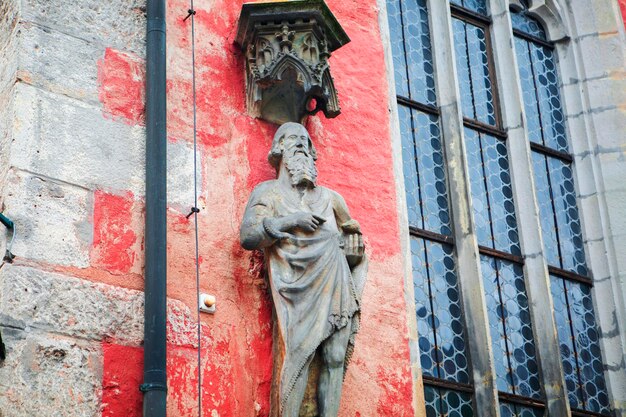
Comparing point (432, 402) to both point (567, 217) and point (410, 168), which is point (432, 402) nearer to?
point (410, 168)

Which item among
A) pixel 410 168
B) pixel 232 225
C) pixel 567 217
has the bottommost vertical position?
pixel 232 225

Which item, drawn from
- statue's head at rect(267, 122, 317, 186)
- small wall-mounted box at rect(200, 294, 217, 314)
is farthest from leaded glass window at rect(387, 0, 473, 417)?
small wall-mounted box at rect(200, 294, 217, 314)

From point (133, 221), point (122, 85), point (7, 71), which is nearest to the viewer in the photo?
point (133, 221)

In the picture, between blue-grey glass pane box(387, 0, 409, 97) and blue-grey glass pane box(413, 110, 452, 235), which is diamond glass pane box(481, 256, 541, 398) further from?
blue-grey glass pane box(387, 0, 409, 97)

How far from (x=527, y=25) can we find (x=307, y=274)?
4270 mm

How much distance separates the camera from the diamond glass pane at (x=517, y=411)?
991 cm

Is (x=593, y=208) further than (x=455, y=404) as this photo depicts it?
Yes

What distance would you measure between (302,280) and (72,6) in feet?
7.09

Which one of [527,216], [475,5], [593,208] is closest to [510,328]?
[527,216]

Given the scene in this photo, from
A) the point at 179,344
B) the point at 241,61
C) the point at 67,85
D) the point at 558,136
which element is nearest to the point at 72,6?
the point at 67,85

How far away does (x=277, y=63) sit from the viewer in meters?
9.46

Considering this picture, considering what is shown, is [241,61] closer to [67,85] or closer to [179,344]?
[67,85]

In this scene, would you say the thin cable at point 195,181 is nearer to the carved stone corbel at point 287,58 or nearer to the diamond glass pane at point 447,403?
the carved stone corbel at point 287,58

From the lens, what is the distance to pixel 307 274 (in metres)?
8.58
